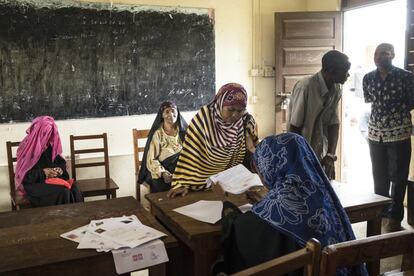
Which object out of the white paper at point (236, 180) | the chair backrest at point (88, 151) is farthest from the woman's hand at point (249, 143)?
the chair backrest at point (88, 151)

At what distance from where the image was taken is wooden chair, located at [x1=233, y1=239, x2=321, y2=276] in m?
1.09

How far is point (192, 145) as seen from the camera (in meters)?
2.25

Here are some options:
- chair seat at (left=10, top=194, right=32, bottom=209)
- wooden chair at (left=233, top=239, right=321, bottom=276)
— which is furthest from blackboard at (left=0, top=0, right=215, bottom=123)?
wooden chair at (left=233, top=239, right=321, bottom=276)

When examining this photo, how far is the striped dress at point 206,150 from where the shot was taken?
2.22 metres

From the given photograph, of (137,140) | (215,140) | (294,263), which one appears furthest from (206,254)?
(137,140)

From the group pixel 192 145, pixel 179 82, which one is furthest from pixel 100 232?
pixel 179 82

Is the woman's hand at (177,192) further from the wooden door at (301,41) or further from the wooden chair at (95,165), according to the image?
the wooden door at (301,41)

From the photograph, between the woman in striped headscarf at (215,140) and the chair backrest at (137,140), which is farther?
the chair backrest at (137,140)

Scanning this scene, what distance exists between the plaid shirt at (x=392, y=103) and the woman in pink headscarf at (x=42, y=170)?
2418mm

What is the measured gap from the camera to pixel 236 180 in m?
2.04

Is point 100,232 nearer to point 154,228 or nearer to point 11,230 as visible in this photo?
point 154,228

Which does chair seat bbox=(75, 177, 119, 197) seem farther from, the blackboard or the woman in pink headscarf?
the blackboard

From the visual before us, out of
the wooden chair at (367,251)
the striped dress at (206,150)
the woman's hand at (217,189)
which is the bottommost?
the woman's hand at (217,189)

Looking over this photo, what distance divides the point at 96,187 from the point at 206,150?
159 cm
